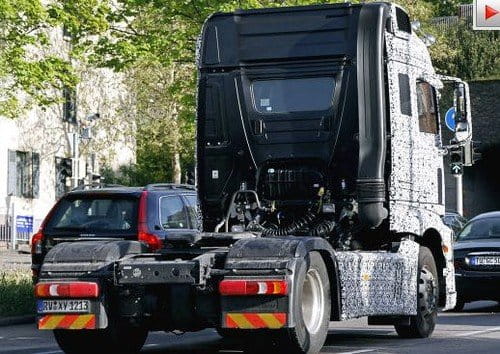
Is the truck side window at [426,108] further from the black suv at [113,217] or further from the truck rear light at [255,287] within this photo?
the truck rear light at [255,287]

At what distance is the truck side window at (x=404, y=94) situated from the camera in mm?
16109

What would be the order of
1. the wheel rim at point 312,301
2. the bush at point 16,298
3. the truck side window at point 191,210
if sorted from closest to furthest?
the wheel rim at point 312,301 → the truck side window at point 191,210 → the bush at point 16,298

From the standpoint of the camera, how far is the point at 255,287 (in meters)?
12.9

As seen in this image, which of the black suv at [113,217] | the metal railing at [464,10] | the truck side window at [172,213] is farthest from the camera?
the metal railing at [464,10]

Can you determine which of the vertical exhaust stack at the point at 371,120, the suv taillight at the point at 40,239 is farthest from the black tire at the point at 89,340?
the suv taillight at the point at 40,239

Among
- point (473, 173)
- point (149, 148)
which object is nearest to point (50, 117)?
point (149, 148)

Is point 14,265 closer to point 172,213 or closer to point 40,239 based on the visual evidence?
point 40,239

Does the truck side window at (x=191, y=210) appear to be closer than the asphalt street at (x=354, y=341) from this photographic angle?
No

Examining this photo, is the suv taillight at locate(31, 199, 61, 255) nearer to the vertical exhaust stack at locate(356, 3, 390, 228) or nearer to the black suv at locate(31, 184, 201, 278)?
the black suv at locate(31, 184, 201, 278)

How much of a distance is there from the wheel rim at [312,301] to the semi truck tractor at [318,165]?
0.05ft

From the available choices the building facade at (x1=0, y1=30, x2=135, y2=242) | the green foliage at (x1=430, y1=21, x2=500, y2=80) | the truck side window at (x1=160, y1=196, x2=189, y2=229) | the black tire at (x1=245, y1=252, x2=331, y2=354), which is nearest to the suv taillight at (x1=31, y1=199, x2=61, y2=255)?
the truck side window at (x1=160, y1=196, x2=189, y2=229)

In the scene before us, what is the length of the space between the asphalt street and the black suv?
49.5 inches

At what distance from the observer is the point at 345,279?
14.3 m

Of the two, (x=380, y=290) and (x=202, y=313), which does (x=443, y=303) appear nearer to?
(x=380, y=290)
